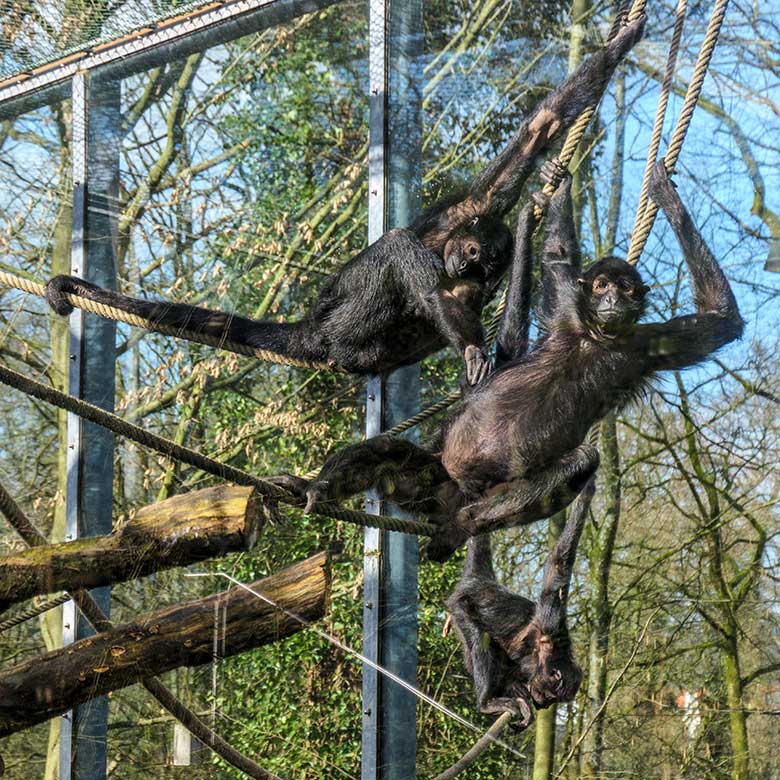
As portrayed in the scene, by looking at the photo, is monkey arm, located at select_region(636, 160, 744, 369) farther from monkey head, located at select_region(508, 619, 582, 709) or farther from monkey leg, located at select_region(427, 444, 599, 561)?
monkey head, located at select_region(508, 619, 582, 709)

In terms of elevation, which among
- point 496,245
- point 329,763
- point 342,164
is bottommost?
point 329,763

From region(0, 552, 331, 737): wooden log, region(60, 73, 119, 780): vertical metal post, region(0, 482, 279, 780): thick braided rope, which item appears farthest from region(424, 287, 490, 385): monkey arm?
region(60, 73, 119, 780): vertical metal post

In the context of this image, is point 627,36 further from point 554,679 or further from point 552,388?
point 554,679

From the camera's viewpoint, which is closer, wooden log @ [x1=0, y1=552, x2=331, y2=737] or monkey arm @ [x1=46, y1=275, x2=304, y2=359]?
wooden log @ [x1=0, y1=552, x2=331, y2=737]

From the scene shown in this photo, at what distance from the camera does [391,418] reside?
168 inches

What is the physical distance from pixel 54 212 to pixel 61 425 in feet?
4.49

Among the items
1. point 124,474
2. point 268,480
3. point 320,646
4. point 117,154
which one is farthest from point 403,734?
point 117,154

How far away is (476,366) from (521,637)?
101 cm

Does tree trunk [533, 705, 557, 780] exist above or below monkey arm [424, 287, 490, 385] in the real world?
below

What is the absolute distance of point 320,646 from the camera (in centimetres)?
575

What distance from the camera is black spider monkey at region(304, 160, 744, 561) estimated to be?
3.46 metres

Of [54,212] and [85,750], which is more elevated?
[54,212]

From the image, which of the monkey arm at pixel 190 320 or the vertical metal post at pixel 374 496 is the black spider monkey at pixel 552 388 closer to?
the vertical metal post at pixel 374 496

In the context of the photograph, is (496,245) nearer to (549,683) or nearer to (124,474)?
(549,683)
